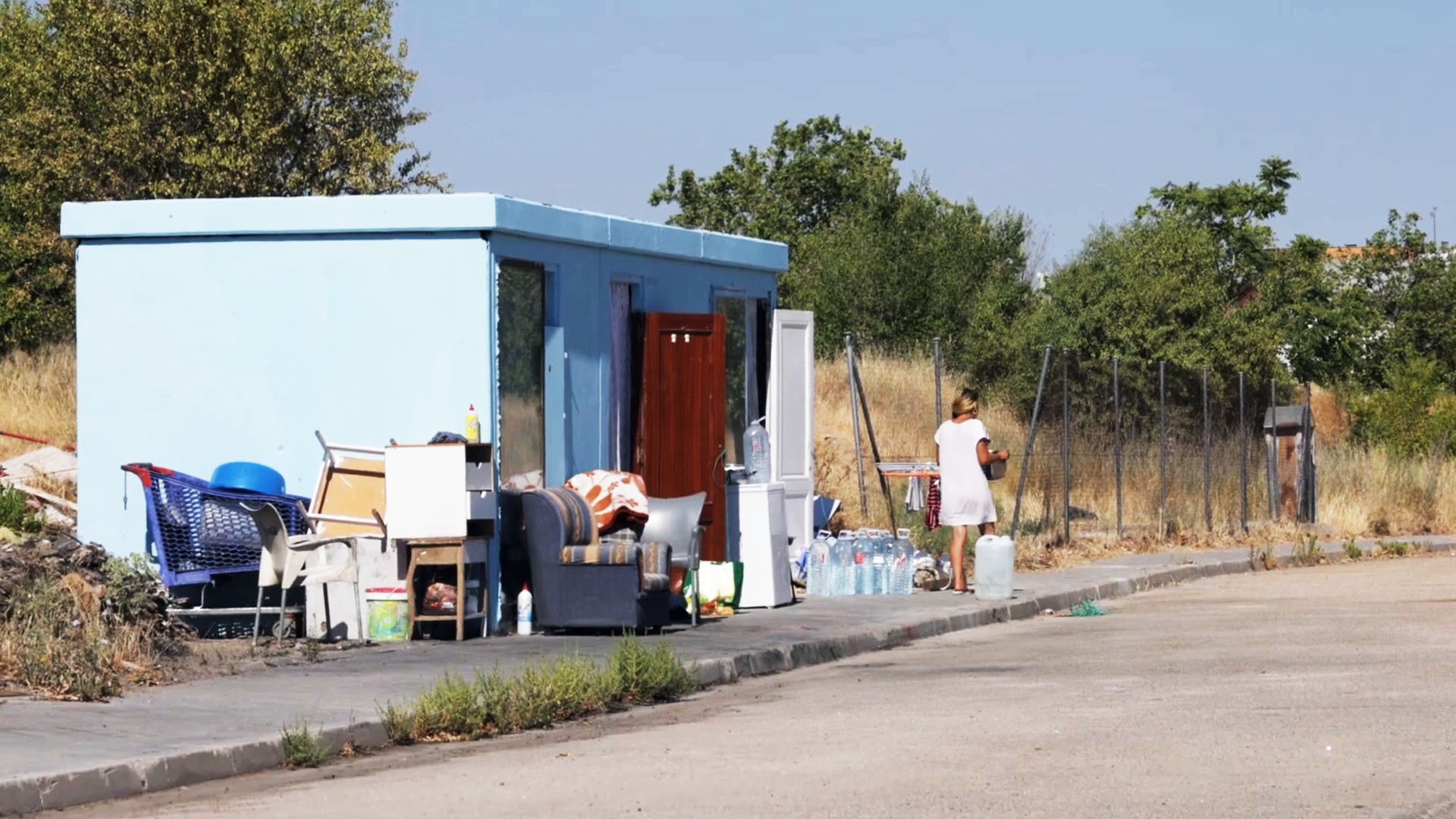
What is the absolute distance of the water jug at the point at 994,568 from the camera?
19781 millimetres

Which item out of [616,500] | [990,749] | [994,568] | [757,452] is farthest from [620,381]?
[990,749]

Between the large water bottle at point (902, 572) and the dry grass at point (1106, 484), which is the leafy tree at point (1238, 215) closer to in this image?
the dry grass at point (1106, 484)

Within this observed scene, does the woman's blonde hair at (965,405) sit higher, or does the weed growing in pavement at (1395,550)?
the woman's blonde hair at (965,405)

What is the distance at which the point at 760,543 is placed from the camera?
61.9 ft

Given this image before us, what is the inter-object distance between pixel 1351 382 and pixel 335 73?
34.5 metres

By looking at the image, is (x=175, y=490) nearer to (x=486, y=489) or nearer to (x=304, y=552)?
(x=304, y=552)

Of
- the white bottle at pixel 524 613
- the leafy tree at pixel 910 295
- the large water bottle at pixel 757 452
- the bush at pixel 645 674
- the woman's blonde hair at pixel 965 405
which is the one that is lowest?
the bush at pixel 645 674

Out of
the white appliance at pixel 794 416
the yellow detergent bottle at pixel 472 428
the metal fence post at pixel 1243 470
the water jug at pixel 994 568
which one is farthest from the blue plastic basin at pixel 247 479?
the metal fence post at pixel 1243 470

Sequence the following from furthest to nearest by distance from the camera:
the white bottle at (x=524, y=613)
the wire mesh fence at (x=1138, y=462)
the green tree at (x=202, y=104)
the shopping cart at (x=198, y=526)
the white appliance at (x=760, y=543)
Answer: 1. the green tree at (x=202, y=104)
2. the wire mesh fence at (x=1138, y=462)
3. the white appliance at (x=760, y=543)
4. the white bottle at (x=524, y=613)
5. the shopping cart at (x=198, y=526)

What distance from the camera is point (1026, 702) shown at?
12.2m

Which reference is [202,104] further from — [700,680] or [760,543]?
[700,680]

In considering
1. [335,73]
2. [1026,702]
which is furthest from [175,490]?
[335,73]

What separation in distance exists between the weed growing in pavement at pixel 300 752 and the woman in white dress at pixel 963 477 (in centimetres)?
1093

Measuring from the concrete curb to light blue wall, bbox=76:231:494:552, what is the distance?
10.4 feet
